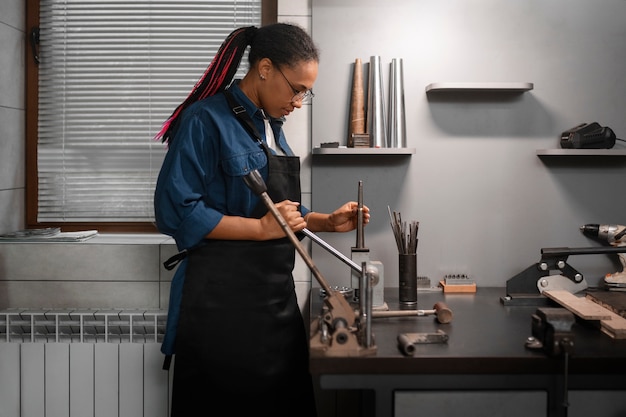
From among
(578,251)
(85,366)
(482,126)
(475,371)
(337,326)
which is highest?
(482,126)

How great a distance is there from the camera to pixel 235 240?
201 centimetres

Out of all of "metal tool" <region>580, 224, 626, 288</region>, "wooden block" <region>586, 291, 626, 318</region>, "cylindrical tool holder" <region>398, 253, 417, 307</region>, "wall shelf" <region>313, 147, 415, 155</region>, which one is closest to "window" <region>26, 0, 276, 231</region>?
"wall shelf" <region>313, 147, 415, 155</region>

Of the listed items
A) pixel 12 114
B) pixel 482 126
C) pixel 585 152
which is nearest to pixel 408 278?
pixel 482 126

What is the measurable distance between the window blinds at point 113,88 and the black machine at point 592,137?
1.45 metres

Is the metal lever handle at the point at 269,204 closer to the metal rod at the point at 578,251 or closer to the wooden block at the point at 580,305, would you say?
the wooden block at the point at 580,305

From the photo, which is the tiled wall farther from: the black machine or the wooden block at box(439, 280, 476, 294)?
the black machine

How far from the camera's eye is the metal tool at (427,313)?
2.04 metres

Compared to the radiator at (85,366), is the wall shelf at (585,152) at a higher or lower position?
→ higher

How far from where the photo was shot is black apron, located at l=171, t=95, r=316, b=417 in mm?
2035

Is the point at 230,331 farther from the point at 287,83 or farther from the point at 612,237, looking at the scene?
the point at 612,237

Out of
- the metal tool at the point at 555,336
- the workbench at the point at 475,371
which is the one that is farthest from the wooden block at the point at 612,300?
the metal tool at the point at 555,336

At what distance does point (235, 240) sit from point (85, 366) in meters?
1.12

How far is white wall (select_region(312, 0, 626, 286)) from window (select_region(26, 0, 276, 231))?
64 centimetres

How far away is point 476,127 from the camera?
2.68 m
